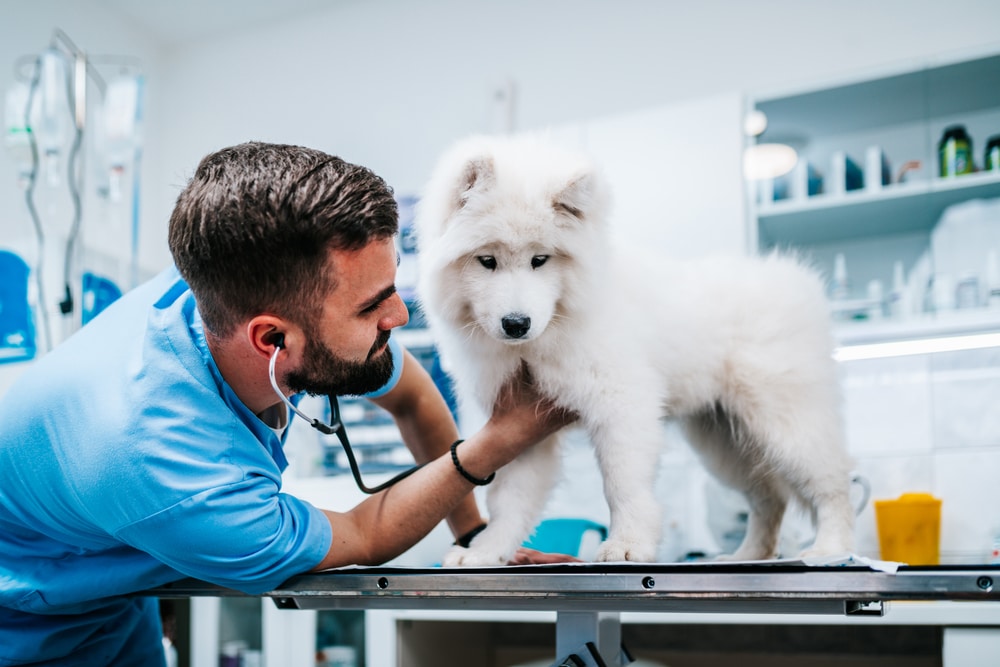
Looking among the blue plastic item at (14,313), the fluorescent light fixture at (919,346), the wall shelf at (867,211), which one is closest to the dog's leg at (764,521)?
the fluorescent light fixture at (919,346)

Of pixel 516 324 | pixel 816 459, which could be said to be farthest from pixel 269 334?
pixel 816 459

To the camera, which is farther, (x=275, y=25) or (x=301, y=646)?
(x=275, y=25)

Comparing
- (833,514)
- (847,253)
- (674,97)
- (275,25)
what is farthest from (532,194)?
(275,25)

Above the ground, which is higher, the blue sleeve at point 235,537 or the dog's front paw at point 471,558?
the blue sleeve at point 235,537

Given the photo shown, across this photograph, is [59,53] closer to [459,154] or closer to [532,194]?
[459,154]

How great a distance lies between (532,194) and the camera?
4.64ft


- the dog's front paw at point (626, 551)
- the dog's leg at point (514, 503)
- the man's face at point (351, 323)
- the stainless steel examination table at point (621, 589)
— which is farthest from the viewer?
the dog's leg at point (514, 503)

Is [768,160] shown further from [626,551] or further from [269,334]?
[269,334]

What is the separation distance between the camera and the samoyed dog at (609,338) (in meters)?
1.42

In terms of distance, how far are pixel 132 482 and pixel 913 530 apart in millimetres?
2269

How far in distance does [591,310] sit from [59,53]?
2379 mm

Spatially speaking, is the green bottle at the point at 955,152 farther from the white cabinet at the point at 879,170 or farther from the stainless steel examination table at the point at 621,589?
the stainless steel examination table at the point at 621,589

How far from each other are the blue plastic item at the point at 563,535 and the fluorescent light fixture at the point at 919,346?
0.97 meters

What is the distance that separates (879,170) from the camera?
2.90 m
